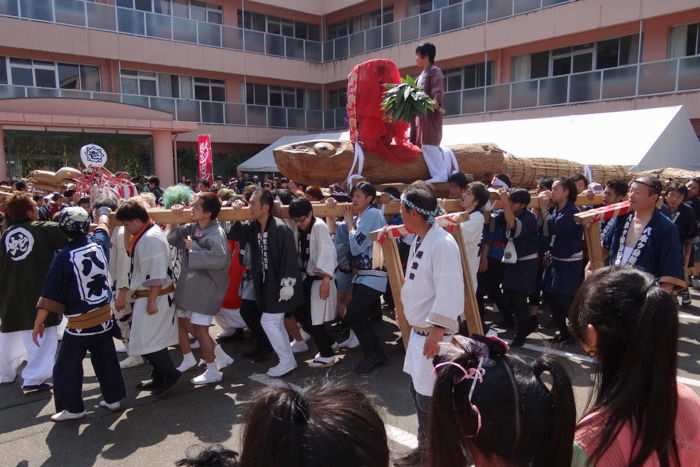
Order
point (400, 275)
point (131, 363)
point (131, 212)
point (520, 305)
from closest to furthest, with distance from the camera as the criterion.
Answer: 1. point (400, 275)
2. point (131, 212)
3. point (131, 363)
4. point (520, 305)

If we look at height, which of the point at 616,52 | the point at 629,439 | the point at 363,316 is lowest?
the point at 363,316

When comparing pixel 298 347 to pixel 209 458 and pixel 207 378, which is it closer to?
pixel 207 378

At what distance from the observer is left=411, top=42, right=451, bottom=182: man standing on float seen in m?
6.80

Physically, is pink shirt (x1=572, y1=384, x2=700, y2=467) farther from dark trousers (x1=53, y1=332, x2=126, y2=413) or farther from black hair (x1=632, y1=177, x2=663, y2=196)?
dark trousers (x1=53, y1=332, x2=126, y2=413)

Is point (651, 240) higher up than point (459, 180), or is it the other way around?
point (459, 180)

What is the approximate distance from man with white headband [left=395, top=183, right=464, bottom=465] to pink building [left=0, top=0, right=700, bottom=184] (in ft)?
47.5

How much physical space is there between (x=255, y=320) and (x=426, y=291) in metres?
2.67

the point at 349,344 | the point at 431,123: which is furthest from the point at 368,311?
the point at 431,123

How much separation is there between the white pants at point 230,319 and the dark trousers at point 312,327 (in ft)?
2.63

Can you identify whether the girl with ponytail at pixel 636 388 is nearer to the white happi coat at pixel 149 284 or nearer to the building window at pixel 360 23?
the white happi coat at pixel 149 284

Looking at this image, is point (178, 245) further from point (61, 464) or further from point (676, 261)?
point (676, 261)

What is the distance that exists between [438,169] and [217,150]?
16846 mm

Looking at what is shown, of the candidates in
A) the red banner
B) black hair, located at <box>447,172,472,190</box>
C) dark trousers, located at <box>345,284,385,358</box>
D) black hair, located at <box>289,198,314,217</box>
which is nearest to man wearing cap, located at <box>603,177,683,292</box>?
black hair, located at <box>447,172,472,190</box>

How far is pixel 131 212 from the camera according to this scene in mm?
4145
